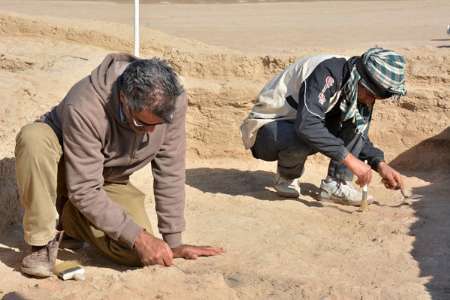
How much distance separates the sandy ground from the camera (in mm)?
3314

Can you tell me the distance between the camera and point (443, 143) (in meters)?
5.68

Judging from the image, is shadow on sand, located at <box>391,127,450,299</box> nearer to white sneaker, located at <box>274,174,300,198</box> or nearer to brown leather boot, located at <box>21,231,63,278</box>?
white sneaker, located at <box>274,174,300,198</box>

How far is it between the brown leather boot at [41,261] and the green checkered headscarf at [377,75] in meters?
1.87

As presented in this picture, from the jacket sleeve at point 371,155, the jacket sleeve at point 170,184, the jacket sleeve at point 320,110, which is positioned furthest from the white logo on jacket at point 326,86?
the jacket sleeve at point 170,184

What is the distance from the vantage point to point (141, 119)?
3.10m

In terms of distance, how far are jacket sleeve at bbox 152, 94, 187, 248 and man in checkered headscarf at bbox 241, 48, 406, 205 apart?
1.00 meters

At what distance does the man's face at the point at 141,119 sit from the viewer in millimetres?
3051

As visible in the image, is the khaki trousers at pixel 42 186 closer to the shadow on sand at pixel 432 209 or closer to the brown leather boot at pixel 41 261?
the brown leather boot at pixel 41 261

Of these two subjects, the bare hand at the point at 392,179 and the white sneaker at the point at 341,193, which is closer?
the bare hand at the point at 392,179

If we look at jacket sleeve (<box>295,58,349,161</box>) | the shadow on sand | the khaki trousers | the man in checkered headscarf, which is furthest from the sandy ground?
jacket sleeve (<box>295,58,349,161</box>)

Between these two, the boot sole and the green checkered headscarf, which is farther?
the green checkered headscarf

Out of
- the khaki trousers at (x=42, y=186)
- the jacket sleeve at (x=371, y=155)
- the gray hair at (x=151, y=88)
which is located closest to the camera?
the gray hair at (x=151, y=88)

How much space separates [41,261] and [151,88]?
0.99 m

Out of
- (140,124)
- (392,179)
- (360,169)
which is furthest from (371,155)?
(140,124)
